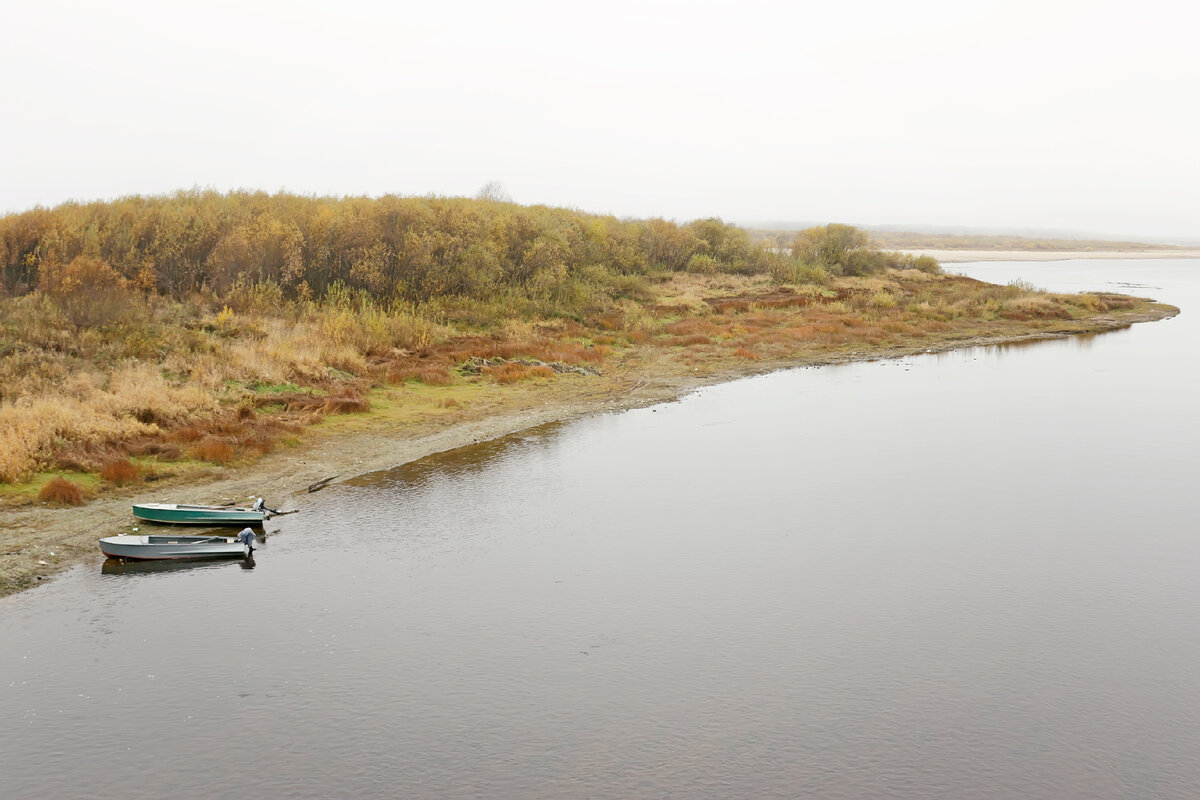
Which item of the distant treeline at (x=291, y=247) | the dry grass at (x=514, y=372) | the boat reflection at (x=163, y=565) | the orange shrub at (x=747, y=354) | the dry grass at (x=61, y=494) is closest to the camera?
the boat reflection at (x=163, y=565)

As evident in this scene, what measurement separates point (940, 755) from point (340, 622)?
7196 millimetres

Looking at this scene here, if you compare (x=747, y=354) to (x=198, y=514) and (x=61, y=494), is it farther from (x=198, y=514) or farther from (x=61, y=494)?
(x=61, y=494)

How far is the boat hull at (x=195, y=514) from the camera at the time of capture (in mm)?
14398

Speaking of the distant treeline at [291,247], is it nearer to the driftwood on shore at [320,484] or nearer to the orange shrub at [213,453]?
the orange shrub at [213,453]

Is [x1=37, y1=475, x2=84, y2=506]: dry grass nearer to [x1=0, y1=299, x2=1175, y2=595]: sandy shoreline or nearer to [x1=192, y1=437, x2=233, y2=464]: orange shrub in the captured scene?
[x1=0, y1=299, x2=1175, y2=595]: sandy shoreline

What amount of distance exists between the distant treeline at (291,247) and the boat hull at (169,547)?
600 inches

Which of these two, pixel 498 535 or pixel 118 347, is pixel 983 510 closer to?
pixel 498 535

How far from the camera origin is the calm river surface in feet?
28.7

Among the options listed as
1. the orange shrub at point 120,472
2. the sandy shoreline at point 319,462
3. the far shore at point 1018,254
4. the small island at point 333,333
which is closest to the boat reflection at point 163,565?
the sandy shoreline at point 319,462

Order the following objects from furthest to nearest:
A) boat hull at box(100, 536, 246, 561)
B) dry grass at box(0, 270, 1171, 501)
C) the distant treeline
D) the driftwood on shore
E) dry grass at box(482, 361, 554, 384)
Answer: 1. the distant treeline
2. dry grass at box(482, 361, 554, 384)
3. dry grass at box(0, 270, 1171, 501)
4. the driftwood on shore
5. boat hull at box(100, 536, 246, 561)

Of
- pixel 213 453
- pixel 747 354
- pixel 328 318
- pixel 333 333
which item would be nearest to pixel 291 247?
pixel 328 318

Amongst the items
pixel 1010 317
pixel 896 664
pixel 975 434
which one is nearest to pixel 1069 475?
pixel 975 434

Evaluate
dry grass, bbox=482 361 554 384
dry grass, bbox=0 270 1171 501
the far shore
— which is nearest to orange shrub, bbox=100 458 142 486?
dry grass, bbox=0 270 1171 501

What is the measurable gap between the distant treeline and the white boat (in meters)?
15.2
